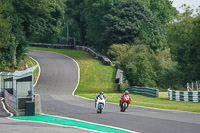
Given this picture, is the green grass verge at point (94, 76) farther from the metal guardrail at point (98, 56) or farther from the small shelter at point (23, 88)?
the small shelter at point (23, 88)

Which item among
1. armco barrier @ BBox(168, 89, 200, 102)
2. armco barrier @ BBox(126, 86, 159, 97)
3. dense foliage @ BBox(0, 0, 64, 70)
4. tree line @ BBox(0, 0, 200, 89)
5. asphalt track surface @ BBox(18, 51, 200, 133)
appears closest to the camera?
asphalt track surface @ BBox(18, 51, 200, 133)

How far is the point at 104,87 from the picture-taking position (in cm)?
5509

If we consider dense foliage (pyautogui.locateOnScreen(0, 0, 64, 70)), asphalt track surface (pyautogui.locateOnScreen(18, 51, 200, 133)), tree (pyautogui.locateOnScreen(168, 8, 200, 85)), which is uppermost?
dense foliage (pyautogui.locateOnScreen(0, 0, 64, 70))

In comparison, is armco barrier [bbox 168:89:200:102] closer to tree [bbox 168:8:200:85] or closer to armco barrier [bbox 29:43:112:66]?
tree [bbox 168:8:200:85]

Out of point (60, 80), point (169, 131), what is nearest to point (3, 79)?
point (60, 80)

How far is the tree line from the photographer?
55.0 m

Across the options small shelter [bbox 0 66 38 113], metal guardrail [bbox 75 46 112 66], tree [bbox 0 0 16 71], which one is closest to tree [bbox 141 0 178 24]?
metal guardrail [bbox 75 46 112 66]

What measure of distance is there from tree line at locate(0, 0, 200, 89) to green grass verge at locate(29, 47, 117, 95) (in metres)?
2.46

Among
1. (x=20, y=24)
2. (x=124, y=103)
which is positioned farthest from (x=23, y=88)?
(x=20, y=24)

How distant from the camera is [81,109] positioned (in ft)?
96.0

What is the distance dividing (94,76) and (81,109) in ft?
103

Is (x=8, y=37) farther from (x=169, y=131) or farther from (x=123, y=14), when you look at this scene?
(x=169, y=131)

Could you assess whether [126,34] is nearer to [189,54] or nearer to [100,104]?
[189,54]

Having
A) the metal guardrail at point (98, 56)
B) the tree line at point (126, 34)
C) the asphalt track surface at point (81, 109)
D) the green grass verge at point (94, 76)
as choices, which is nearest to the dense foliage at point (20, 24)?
the tree line at point (126, 34)
